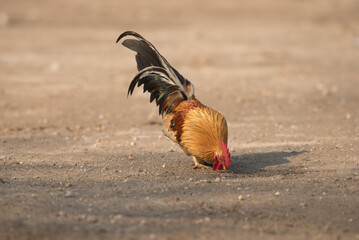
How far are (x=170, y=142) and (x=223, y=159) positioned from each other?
6.25 ft

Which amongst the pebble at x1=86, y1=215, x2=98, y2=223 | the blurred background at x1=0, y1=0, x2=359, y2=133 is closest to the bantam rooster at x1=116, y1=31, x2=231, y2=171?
the pebble at x1=86, y1=215, x2=98, y2=223

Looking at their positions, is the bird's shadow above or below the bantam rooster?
below

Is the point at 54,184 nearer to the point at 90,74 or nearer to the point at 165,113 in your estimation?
the point at 165,113

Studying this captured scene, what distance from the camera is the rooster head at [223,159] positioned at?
5215 mm

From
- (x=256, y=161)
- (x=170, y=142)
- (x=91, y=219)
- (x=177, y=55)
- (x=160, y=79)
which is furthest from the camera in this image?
(x=177, y=55)

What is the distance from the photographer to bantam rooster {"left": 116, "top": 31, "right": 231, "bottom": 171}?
5.35 m

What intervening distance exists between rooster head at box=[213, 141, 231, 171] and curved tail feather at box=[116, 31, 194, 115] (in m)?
0.84

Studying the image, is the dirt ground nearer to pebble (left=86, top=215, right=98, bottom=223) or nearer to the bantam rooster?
pebble (left=86, top=215, right=98, bottom=223)

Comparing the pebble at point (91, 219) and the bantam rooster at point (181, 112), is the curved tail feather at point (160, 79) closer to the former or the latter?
the bantam rooster at point (181, 112)

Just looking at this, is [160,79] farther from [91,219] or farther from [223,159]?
[91,219]

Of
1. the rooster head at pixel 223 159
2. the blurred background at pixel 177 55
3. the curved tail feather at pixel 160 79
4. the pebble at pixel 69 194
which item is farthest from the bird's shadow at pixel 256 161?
the blurred background at pixel 177 55

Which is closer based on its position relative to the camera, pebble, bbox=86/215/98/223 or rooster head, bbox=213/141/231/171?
pebble, bbox=86/215/98/223

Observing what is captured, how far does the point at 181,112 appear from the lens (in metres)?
5.71

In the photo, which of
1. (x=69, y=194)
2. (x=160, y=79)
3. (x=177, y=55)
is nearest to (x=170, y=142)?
(x=160, y=79)
